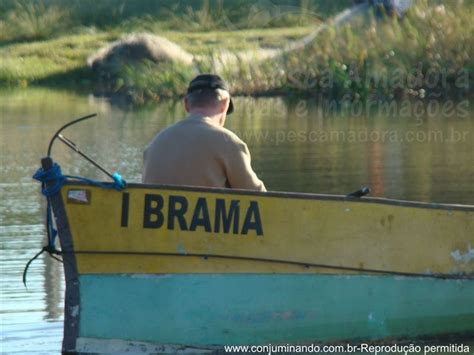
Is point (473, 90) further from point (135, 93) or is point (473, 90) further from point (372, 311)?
point (372, 311)

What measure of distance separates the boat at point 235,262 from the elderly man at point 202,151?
0.39 meters

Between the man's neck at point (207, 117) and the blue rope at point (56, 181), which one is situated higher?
the man's neck at point (207, 117)

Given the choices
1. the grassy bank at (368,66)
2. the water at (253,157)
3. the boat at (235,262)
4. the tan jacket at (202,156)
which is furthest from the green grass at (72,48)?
the boat at (235,262)

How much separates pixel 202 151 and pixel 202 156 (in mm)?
42

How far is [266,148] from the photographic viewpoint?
749 inches

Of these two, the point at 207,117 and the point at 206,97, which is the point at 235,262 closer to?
the point at 207,117

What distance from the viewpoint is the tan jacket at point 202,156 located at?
8.40 meters

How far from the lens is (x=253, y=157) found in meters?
17.9

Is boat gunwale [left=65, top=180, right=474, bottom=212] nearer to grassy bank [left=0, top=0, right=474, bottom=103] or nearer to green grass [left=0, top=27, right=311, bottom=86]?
grassy bank [left=0, top=0, right=474, bottom=103]

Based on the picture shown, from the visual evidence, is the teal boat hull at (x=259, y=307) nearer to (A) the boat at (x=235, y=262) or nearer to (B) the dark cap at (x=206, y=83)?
(A) the boat at (x=235, y=262)

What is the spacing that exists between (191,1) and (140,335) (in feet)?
133

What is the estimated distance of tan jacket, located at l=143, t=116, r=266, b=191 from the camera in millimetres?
8398

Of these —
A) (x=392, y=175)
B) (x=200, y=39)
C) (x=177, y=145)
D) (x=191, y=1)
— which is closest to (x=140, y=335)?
(x=177, y=145)

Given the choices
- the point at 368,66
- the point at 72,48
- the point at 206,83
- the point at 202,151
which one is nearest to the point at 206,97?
the point at 206,83
